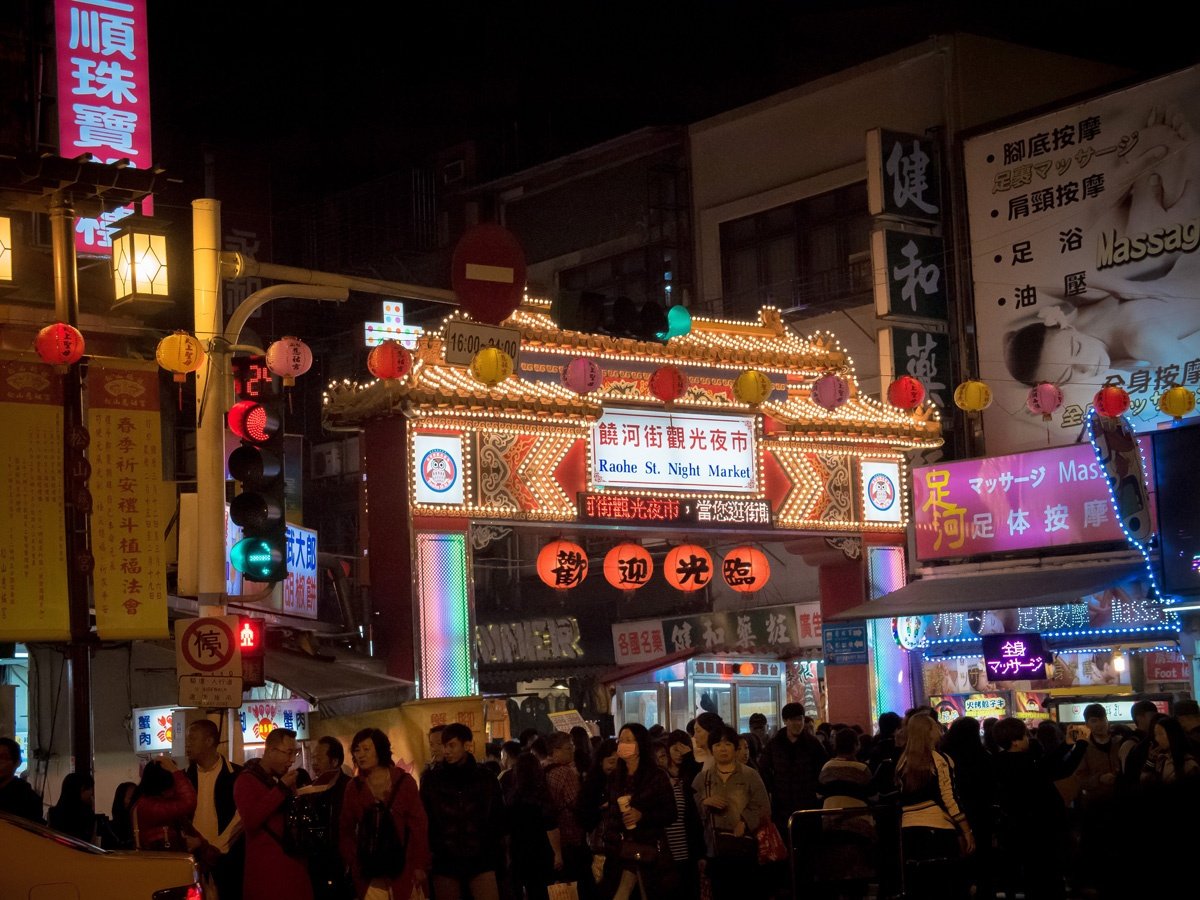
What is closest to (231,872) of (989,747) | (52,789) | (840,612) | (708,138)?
(989,747)

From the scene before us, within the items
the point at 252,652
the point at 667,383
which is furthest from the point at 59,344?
the point at 667,383

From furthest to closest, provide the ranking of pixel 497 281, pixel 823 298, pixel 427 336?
1. pixel 823 298
2. pixel 427 336
3. pixel 497 281

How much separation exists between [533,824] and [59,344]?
575cm

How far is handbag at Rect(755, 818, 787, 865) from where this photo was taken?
11.9m

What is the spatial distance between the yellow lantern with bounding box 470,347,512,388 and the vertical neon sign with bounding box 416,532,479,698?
10.0 feet

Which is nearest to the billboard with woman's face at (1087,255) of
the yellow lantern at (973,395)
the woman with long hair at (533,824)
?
the yellow lantern at (973,395)

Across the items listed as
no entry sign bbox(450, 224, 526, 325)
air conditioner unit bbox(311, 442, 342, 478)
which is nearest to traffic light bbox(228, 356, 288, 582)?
no entry sign bbox(450, 224, 526, 325)

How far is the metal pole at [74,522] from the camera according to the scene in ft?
45.5

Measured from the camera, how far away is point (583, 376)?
21984 mm

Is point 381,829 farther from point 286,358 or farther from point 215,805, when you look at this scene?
point 286,358

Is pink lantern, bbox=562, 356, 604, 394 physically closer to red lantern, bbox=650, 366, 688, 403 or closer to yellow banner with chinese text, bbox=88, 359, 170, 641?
red lantern, bbox=650, 366, 688, 403

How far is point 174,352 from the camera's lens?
45.5 feet

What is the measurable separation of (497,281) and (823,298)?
668 inches

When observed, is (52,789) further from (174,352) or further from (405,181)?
(405,181)
